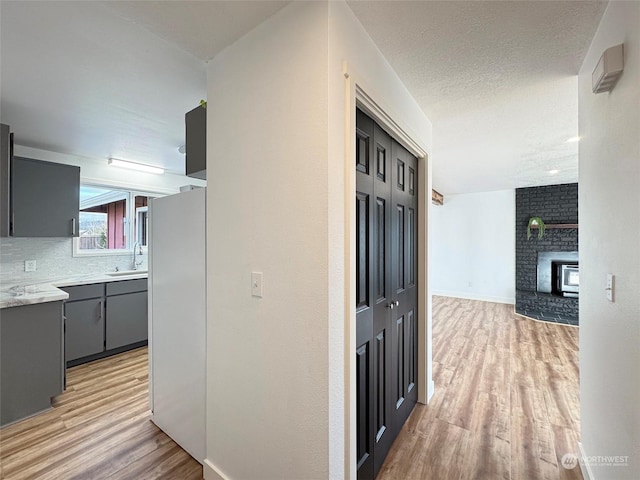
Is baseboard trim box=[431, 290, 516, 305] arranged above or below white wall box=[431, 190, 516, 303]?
below

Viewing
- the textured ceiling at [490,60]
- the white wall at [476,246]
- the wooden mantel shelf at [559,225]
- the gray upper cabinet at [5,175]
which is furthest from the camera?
the white wall at [476,246]

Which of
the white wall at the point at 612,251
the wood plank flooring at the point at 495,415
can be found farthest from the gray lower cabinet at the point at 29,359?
the white wall at the point at 612,251

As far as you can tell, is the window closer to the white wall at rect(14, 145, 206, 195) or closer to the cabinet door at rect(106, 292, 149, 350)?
the white wall at rect(14, 145, 206, 195)

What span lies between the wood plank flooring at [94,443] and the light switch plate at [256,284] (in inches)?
48.8

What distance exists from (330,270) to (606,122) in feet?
4.86

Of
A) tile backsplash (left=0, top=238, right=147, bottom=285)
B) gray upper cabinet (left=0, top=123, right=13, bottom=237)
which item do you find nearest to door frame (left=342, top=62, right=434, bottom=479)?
gray upper cabinet (left=0, top=123, right=13, bottom=237)

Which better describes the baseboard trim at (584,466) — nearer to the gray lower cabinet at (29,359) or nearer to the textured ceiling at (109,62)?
the textured ceiling at (109,62)

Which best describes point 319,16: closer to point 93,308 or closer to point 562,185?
point 93,308

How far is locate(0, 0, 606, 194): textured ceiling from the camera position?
132 centimetres

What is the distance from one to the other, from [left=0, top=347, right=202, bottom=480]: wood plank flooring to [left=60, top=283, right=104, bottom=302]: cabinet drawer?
92 centimetres

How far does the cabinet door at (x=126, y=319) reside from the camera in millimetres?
3348

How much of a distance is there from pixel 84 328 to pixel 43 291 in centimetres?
82

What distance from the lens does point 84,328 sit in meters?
3.15

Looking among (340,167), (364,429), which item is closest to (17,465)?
(364,429)
